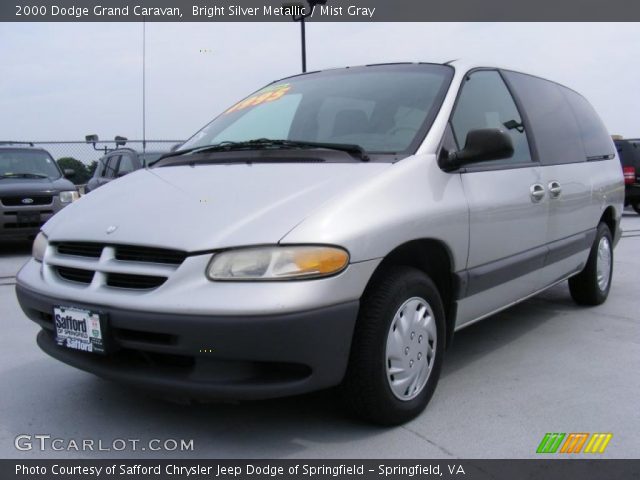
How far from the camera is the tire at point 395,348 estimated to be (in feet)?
8.79

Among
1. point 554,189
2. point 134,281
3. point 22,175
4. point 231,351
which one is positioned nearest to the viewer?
point 231,351

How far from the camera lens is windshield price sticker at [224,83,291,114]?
13.5 feet

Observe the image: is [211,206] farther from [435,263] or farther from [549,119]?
[549,119]

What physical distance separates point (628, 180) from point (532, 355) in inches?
476

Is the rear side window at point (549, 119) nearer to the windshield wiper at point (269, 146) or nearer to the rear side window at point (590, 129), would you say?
the rear side window at point (590, 129)

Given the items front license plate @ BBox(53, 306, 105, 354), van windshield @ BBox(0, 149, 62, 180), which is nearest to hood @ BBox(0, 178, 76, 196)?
van windshield @ BBox(0, 149, 62, 180)

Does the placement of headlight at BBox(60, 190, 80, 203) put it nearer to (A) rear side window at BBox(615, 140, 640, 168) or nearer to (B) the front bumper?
(B) the front bumper

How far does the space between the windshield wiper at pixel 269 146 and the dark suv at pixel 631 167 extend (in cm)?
1299

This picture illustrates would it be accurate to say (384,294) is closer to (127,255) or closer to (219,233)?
(219,233)

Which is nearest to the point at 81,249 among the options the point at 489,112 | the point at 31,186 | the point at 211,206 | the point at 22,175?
the point at 211,206

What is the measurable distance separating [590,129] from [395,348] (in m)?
3.34

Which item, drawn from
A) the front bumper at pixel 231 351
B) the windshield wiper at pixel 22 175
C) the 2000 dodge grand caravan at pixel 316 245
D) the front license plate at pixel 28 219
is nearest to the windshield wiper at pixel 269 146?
the 2000 dodge grand caravan at pixel 316 245

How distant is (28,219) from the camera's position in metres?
9.05

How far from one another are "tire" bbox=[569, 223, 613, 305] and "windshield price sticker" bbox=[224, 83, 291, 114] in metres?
2.66
